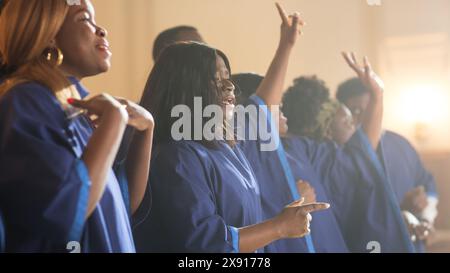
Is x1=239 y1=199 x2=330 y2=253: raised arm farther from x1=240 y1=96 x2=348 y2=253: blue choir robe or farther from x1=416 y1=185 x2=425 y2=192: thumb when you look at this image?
Answer: x1=416 y1=185 x2=425 y2=192: thumb

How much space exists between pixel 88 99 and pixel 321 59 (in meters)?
0.76

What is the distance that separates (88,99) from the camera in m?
1.22

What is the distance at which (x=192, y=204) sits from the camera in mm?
1453

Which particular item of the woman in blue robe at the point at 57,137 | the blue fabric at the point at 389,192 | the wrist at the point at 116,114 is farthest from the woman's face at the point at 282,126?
the wrist at the point at 116,114

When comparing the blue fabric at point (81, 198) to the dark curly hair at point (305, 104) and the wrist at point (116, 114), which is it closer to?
the wrist at point (116, 114)

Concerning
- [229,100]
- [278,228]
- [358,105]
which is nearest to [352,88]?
[358,105]

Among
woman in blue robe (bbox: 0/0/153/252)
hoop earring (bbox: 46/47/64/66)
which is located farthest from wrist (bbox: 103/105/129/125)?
hoop earring (bbox: 46/47/64/66)

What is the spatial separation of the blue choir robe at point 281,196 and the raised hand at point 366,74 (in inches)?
11.2

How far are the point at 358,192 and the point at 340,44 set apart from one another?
0.40 m

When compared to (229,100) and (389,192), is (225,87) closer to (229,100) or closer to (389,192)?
(229,100)

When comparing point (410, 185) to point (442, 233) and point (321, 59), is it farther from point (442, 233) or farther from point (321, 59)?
point (321, 59)

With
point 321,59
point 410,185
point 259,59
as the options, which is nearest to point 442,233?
point 410,185

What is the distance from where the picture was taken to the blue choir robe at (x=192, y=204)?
57.2 inches

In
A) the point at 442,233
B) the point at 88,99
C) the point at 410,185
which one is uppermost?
the point at 88,99
